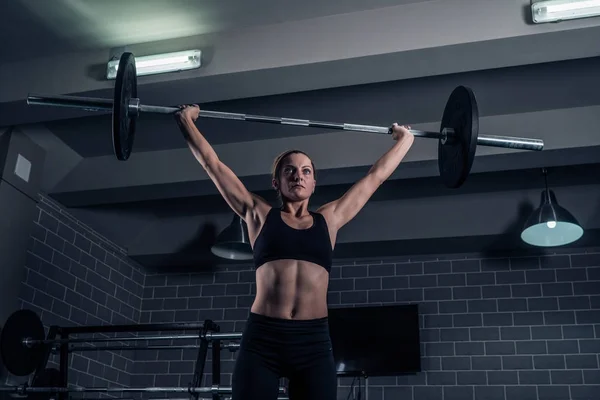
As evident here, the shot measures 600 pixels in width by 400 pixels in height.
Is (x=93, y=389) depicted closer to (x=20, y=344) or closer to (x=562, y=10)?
(x=20, y=344)

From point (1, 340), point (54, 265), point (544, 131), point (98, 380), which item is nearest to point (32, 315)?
point (1, 340)

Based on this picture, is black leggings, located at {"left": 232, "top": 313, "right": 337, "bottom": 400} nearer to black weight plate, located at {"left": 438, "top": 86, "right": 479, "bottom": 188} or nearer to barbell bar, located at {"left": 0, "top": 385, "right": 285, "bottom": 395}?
black weight plate, located at {"left": 438, "top": 86, "right": 479, "bottom": 188}

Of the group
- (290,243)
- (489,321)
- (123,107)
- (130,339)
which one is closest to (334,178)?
(130,339)

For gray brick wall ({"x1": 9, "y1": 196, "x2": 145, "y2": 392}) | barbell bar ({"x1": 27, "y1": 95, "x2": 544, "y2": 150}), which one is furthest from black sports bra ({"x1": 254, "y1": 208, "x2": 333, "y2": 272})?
gray brick wall ({"x1": 9, "y1": 196, "x2": 145, "y2": 392})

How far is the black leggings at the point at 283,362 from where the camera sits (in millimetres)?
2031

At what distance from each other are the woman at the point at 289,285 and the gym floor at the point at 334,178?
1228mm

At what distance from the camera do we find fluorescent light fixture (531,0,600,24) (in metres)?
3.07

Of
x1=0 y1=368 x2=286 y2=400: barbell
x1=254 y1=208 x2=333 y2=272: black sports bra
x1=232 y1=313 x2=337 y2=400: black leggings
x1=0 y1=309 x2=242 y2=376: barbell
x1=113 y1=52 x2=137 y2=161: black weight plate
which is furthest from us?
x1=0 y1=309 x2=242 y2=376: barbell

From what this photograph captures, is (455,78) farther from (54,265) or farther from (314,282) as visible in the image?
(54,265)

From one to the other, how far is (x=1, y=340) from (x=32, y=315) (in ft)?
0.85

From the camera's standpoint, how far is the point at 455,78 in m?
3.97

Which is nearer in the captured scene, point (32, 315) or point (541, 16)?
point (541, 16)

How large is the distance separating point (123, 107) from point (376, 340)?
337cm

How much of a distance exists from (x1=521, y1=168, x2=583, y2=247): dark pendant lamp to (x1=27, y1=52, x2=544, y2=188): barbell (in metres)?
1.90
